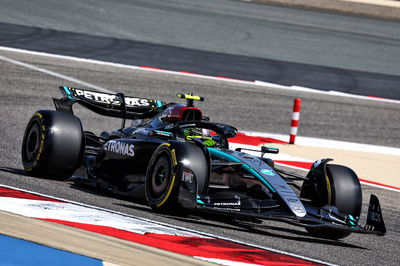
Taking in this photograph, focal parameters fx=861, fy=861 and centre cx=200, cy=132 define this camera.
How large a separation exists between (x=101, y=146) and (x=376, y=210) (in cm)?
381

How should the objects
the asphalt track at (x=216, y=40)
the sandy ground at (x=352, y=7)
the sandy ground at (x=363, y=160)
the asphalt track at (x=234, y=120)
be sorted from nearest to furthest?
the asphalt track at (x=234, y=120) → the sandy ground at (x=363, y=160) → the asphalt track at (x=216, y=40) → the sandy ground at (x=352, y=7)

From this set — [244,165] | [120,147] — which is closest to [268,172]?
[244,165]

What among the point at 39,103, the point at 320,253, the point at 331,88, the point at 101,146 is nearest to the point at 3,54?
the point at 39,103

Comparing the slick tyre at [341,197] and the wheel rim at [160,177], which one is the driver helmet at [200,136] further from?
the slick tyre at [341,197]

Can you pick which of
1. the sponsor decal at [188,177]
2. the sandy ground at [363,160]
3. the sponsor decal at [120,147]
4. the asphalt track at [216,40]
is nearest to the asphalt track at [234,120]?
the sponsor decal at [188,177]

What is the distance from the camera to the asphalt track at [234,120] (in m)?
8.84

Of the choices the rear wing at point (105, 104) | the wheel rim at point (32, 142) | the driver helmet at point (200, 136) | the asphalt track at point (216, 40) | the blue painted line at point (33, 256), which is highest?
the asphalt track at point (216, 40)

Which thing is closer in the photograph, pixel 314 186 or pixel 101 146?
pixel 314 186

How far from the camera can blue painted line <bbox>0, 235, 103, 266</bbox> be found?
18.7 feet

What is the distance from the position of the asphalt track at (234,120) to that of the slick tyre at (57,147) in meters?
0.17

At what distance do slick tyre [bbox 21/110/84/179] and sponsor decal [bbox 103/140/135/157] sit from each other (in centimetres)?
33

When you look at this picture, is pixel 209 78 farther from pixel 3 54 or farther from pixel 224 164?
pixel 224 164

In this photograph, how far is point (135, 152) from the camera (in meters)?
10.0

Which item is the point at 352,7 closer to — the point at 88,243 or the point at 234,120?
the point at 234,120
